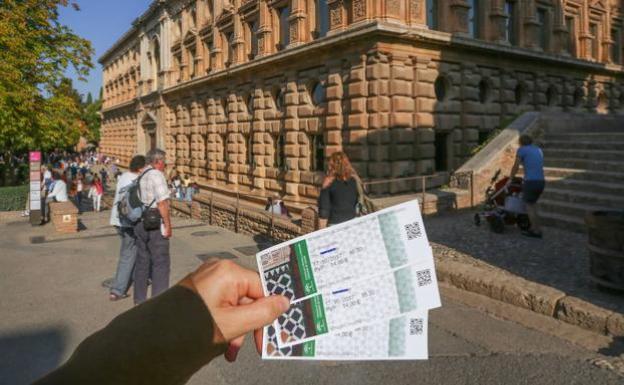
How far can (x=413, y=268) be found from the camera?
1416 mm

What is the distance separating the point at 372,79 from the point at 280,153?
23.8 ft

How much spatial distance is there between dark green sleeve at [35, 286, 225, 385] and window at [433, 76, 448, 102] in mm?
18095

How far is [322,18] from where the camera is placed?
19.2m

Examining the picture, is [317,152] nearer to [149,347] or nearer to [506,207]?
[506,207]

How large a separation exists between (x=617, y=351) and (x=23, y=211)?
794 inches

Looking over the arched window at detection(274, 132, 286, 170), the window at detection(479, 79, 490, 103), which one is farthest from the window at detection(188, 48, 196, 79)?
the window at detection(479, 79, 490, 103)

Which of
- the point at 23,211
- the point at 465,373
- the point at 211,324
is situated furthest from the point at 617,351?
the point at 23,211

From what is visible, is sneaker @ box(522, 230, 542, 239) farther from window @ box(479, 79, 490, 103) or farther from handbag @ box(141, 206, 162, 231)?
window @ box(479, 79, 490, 103)

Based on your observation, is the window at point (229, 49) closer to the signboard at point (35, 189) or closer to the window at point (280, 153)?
the window at point (280, 153)

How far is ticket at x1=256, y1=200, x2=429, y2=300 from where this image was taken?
1.41 m

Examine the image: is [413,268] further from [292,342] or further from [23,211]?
[23,211]

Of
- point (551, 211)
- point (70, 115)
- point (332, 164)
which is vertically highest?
point (70, 115)

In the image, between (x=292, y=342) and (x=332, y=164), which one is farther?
(x=332, y=164)

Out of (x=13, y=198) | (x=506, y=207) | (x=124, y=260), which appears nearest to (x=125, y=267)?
(x=124, y=260)
